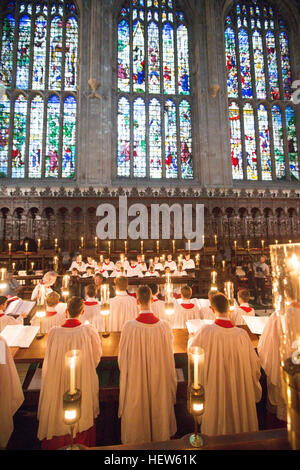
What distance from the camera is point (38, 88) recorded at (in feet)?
51.0

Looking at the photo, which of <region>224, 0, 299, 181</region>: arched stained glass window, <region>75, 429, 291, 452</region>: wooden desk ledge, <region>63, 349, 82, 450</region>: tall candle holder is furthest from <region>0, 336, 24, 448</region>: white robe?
<region>224, 0, 299, 181</region>: arched stained glass window

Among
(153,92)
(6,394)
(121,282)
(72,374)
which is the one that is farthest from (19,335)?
(153,92)

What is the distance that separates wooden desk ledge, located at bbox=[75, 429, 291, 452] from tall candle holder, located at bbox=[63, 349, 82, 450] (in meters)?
0.19

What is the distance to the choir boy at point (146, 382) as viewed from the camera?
2.32 meters

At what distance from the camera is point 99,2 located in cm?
1453

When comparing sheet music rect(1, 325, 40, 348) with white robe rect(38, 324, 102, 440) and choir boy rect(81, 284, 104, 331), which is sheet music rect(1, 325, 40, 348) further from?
choir boy rect(81, 284, 104, 331)

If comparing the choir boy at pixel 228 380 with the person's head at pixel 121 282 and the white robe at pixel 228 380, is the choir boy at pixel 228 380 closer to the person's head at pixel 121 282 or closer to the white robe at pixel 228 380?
the white robe at pixel 228 380

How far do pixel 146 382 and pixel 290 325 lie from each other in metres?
1.91

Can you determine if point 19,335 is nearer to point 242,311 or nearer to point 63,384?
→ point 63,384

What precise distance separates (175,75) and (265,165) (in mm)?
8448

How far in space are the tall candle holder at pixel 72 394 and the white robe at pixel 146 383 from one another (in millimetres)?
1135

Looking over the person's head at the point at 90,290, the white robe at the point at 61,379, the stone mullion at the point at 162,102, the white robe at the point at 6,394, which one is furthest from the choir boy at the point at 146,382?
the stone mullion at the point at 162,102

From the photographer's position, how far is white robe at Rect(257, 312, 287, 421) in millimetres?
2515
